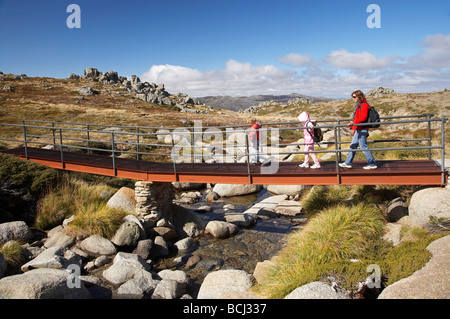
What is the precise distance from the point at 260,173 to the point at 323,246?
3052 mm

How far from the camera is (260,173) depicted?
9656mm

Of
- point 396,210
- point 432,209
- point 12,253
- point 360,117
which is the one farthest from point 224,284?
point 12,253

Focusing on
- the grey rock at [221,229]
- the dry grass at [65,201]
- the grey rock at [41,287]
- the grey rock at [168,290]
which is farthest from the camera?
the grey rock at [221,229]

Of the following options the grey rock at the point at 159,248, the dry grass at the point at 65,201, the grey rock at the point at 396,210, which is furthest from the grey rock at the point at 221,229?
the grey rock at the point at 396,210

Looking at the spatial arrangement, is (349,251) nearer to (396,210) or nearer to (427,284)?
(427,284)

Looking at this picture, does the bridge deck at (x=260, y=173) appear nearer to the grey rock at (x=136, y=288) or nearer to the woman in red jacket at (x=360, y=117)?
the woman in red jacket at (x=360, y=117)

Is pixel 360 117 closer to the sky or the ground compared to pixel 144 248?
closer to the sky

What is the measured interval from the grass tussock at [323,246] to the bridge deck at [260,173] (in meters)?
0.97

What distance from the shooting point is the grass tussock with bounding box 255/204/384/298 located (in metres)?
6.24

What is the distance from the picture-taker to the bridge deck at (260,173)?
814 cm

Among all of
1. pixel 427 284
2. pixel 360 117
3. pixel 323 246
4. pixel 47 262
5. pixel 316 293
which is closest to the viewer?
pixel 427 284

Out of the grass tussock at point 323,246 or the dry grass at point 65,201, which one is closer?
the grass tussock at point 323,246
